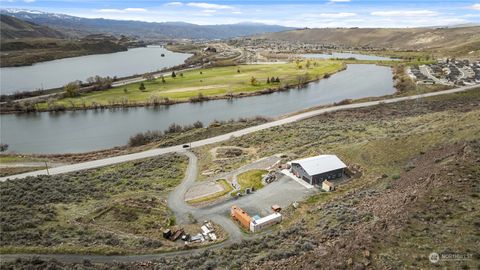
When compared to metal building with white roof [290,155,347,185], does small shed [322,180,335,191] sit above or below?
below

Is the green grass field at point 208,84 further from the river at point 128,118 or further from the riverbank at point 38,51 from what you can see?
the riverbank at point 38,51

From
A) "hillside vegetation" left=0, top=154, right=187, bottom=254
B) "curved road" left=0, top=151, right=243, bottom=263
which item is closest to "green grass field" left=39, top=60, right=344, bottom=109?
"hillside vegetation" left=0, top=154, right=187, bottom=254

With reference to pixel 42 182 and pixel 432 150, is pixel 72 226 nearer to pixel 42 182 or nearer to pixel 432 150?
pixel 42 182

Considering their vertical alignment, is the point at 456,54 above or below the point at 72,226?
above

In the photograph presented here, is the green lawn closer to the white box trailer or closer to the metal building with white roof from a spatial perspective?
the metal building with white roof

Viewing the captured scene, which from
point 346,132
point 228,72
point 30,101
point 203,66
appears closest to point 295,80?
point 228,72

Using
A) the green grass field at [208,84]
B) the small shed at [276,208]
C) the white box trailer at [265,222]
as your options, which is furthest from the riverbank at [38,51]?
the white box trailer at [265,222]
